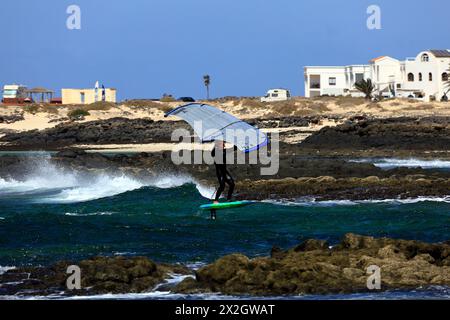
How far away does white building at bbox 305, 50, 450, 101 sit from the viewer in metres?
86.1

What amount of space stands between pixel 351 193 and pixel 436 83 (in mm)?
57414

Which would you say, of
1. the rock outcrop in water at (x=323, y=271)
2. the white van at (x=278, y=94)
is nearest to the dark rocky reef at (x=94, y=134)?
the white van at (x=278, y=94)

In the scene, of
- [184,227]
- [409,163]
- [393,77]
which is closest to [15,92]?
[393,77]

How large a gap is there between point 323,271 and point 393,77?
7596 centimetres

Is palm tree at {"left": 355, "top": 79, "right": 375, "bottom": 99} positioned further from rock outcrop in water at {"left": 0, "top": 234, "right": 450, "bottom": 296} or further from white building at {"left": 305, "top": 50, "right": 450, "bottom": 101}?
rock outcrop in water at {"left": 0, "top": 234, "right": 450, "bottom": 296}

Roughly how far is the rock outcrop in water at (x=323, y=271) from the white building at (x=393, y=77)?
6666 cm

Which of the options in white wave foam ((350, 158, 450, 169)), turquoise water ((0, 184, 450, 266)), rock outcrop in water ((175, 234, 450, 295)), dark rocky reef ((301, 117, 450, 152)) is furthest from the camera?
dark rocky reef ((301, 117, 450, 152))

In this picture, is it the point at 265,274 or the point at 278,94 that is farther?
the point at 278,94

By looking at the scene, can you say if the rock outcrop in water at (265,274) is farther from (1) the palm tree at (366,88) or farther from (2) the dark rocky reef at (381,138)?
(1) the palm tree at (366,88)

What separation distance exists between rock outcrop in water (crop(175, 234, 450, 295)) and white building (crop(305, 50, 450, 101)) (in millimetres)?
66660

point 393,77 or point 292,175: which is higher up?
point 393,77

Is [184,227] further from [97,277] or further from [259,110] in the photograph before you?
[259,110]

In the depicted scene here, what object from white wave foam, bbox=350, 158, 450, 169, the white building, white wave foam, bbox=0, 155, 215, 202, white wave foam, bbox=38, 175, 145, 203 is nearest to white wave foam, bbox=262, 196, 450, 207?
white wave foam, bbox=0, 155, 215, 202

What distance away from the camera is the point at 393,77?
91.0 meters
